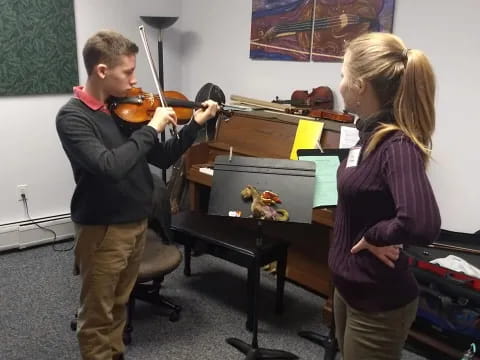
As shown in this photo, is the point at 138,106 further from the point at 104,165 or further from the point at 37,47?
the point at 37,47

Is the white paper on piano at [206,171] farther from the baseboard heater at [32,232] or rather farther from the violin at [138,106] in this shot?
the baseboard heater at [32,232]

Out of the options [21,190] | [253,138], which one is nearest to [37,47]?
[21,190]

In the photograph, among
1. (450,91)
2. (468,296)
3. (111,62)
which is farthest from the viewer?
(450,91)

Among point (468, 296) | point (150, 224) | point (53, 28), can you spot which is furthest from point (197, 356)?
point (53, 28)

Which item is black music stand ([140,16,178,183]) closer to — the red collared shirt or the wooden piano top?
the wooden piano top

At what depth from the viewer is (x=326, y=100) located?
2.71m

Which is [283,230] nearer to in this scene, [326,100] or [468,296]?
[326,100]

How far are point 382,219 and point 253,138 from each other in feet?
5.95

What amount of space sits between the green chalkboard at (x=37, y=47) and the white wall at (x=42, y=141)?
0.24 feet

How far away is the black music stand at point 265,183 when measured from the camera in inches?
72.6

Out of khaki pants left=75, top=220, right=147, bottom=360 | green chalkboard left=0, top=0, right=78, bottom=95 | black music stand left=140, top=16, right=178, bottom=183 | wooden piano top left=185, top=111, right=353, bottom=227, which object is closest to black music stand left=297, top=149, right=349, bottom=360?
wooden piano top left=185, top=111, right=353, bottom=227

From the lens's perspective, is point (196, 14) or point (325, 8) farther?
point (196, 14)

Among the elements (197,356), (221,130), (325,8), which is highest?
(325,8)

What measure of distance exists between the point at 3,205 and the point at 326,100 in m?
2.28
